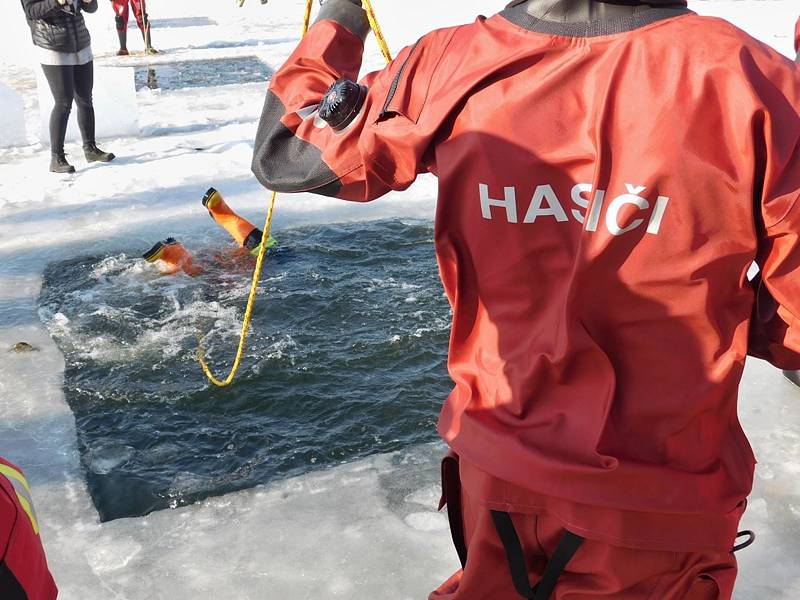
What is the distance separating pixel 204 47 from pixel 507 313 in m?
14.1

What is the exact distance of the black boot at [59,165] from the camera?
741cm

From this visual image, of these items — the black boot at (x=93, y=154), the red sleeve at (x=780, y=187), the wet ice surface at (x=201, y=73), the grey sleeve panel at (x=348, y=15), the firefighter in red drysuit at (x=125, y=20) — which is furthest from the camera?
the firefighter in red drysuit at (x=125, y=20)

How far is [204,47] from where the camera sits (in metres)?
14.6

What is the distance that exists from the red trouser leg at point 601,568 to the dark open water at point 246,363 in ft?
6.03

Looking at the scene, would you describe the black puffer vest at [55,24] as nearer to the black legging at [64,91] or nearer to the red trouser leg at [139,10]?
the black legging at [64,91]

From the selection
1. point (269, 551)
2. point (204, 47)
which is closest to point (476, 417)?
point (269, 551)

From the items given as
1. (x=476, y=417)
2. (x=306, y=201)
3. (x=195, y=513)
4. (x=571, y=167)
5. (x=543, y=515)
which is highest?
(x=571, y=167)

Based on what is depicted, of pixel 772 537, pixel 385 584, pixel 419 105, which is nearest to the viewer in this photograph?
pixel 419 105

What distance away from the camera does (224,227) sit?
570 cm

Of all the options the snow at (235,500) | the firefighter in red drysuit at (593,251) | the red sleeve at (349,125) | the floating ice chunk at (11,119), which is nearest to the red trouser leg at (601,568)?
the firefighter in red drysuit at (593,251)

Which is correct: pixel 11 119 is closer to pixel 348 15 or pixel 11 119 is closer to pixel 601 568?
pixel 348 15

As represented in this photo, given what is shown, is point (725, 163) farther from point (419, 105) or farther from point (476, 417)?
point (476, 417)

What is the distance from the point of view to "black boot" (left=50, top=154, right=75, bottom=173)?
292 inches

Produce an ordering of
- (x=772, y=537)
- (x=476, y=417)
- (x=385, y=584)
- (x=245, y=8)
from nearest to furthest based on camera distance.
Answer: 1. (x=476, y=417)
2. (x=385, y=584)
3. (x=772, y=537)
4. (x=245, y=8)
